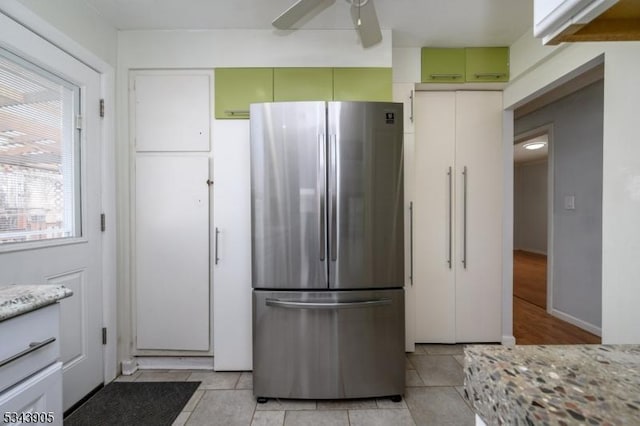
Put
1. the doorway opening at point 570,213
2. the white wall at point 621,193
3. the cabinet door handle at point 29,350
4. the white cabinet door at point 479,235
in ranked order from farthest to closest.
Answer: the doorway opening at point 570,213 → the white cabinet door at point 479,235 → the white wall at point 621,193 → the cabinet door handle at point 29,350

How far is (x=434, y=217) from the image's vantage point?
7.86 feet

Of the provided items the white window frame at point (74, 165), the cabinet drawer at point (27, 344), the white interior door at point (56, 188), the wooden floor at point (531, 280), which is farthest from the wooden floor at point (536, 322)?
the white window frame at point (74, 165)

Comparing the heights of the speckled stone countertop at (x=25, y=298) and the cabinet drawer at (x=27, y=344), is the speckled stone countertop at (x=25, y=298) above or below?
above

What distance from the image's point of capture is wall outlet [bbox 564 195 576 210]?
2.86 metres

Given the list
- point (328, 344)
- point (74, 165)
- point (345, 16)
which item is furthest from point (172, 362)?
point (345, 16)

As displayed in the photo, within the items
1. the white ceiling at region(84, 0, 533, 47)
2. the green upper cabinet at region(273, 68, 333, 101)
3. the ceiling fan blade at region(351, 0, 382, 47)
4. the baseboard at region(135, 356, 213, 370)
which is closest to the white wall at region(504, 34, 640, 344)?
the white ceiling at region(84, 0, 533, 47)

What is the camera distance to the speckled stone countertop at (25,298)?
0.78 m

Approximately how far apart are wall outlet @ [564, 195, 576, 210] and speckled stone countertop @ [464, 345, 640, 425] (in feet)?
10.2

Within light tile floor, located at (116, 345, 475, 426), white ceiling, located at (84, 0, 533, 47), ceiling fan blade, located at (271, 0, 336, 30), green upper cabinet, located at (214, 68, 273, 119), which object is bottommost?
light tile floor, located at (116, 345, 475, 426)

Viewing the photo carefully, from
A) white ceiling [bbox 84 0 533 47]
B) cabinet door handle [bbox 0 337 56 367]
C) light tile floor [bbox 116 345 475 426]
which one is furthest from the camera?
white ceiling [bbox 84 0 533 47]

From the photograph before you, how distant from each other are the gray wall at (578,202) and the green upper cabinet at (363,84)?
232cm

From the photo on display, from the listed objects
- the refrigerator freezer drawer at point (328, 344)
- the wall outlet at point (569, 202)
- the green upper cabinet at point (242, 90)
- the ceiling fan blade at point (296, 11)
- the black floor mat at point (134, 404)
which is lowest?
the black floor mat at point (134, 404)

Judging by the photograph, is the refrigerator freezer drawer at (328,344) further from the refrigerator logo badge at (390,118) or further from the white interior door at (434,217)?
the refrigerator logo badge at (390,118)

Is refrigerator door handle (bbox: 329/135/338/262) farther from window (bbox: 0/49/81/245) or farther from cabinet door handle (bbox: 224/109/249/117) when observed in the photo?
window (bbox: 0/49/81/245)
